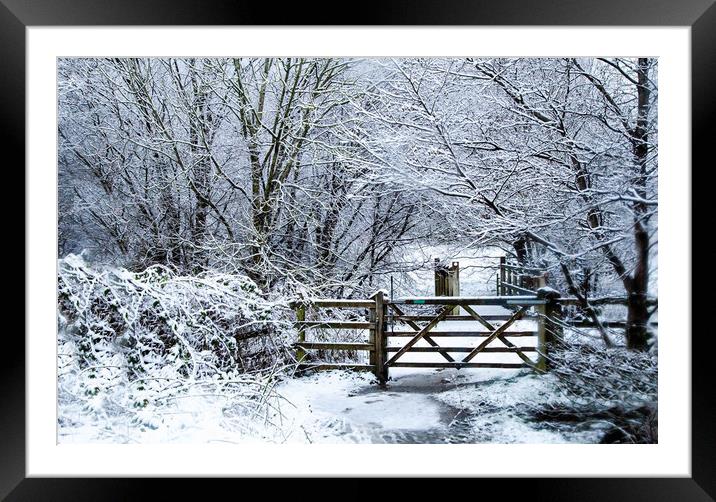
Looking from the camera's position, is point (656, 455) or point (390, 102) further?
point (390, 102)

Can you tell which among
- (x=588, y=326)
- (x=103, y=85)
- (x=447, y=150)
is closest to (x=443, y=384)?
(x=588, y=326)

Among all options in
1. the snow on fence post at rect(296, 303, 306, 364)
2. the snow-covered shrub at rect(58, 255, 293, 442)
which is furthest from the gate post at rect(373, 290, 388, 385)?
the snow-covered shrub at rect(58, 255, 293, 442)

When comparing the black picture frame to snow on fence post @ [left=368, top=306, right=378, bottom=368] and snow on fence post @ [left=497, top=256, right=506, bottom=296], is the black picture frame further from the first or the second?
snow on fence post @ [left=368, top=306, right=378, bottom=368]

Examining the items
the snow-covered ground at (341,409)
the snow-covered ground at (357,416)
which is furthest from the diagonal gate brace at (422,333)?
the snow-covered ground at (357,416)

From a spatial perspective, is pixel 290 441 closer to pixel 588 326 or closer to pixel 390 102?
pixel 588 326

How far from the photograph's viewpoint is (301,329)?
3.57m

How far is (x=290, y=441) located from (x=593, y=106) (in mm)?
3284

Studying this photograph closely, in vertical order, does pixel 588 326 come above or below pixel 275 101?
below

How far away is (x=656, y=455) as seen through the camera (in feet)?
6.41

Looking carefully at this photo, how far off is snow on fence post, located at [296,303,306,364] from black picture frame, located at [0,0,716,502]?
1763 mm

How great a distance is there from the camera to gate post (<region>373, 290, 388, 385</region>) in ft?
12.2
